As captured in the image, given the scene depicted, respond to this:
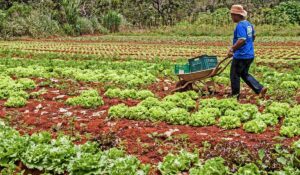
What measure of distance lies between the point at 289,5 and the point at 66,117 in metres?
31.0

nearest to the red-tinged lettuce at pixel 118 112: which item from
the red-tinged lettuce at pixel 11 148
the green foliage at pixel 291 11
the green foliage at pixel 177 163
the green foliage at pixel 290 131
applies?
the red-tinged lettuce at pixel 11 148

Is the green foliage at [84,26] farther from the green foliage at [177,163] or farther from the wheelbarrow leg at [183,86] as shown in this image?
the green foliage at [177,163]

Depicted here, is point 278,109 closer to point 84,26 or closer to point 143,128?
point 143,128

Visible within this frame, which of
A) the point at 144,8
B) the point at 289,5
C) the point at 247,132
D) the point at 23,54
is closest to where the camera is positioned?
the point at 247,132

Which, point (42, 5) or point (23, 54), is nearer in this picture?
point (23, 54)

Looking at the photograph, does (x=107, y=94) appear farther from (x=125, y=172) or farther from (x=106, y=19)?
(x=106, y=19)

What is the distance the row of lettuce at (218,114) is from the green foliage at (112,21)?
29.9 m

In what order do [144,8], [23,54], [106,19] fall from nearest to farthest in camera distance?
[23,54]
[106,19]
[144,8]

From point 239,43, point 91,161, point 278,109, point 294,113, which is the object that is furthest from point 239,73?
point 91,161

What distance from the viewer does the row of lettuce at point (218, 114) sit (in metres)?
7.20

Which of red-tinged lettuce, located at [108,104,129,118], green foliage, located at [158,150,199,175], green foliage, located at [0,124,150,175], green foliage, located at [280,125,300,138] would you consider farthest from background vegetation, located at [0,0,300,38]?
green foliage, located at [0,124,150,175]

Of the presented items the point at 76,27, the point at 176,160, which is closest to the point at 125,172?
the point at 176,160

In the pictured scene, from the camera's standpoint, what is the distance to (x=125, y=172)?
5.30 metres

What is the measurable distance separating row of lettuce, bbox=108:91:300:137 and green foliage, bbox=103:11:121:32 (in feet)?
98.0
